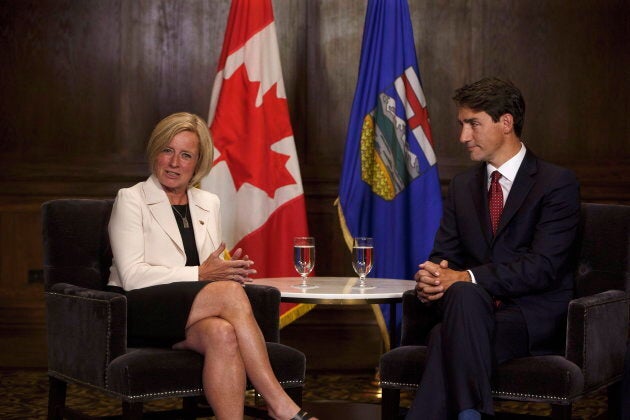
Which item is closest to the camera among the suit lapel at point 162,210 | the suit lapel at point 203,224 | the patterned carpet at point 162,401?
the suit lapel at point 162,210

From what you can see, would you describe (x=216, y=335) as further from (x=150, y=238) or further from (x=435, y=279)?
(x=435, y=279)

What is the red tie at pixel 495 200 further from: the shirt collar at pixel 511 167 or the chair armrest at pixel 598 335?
the chair armrest at pixel 598 335

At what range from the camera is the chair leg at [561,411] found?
3115 millimetres

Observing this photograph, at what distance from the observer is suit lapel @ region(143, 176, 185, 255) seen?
3.68m

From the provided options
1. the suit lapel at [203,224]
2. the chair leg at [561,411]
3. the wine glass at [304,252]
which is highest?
the suit lapel at [203,224]

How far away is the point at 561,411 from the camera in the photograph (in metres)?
3.12

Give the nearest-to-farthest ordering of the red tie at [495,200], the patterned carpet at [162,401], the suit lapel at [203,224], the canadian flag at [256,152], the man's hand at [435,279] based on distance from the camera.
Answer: the man's hand at [435,279], the red tie at [495,200], the suit lapel at [203,224], the patterned carpet at [162,401], the canadian flag at [256,152]

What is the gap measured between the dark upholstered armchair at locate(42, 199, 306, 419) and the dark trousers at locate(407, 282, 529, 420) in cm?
51

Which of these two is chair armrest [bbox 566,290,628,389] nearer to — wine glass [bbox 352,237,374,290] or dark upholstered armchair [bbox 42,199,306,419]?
wine glass [bbox 352,237,374,290]

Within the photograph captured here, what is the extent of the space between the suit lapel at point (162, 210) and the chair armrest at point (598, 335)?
1.48 metres

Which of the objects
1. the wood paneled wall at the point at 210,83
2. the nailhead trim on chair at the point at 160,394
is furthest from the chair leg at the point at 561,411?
the wood paneled wall at the point at 210,83

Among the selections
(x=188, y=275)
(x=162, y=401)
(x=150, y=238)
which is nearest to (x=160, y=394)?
(x=188, y=275)

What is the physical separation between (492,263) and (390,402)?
0.61 metres

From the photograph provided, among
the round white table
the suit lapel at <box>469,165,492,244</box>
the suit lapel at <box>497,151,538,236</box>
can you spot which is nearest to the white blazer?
the round white table
